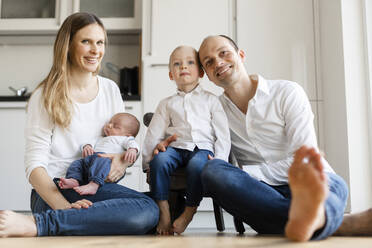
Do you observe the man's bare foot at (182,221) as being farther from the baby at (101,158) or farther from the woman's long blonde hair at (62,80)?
the woman's long blonde hair at (62,80)

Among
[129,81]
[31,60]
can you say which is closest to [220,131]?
[129,81]

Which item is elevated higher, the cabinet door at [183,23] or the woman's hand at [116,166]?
the cabinet door at [183,23]

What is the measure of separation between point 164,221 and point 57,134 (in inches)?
20.6

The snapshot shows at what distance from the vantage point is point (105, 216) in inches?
52.4

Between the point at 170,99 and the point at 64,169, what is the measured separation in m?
0.51

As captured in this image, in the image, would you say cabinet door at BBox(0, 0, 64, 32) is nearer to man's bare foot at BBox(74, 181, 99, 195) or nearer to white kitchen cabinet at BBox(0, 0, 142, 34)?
white kitchen cabinet at BBox(0, 0, 142, 34)

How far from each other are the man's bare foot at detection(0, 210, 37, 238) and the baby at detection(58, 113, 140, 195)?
0.22m

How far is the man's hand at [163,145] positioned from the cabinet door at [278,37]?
1573 mm

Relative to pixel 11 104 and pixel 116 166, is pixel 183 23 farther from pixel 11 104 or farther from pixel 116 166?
pixel 116 166

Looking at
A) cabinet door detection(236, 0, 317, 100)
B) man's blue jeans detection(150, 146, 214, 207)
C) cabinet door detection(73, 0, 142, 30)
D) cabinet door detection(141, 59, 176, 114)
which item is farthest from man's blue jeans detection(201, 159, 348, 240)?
cabinet door detection(73, 0, 142, 30)

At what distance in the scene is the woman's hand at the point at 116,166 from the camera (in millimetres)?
1553

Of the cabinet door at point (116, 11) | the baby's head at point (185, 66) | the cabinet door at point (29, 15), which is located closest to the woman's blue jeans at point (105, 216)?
the baby's head at point (185, 66)

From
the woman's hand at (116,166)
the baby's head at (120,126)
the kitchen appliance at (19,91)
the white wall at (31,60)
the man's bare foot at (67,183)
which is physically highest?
the white wall at (31,60)

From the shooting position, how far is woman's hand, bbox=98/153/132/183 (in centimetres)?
155
